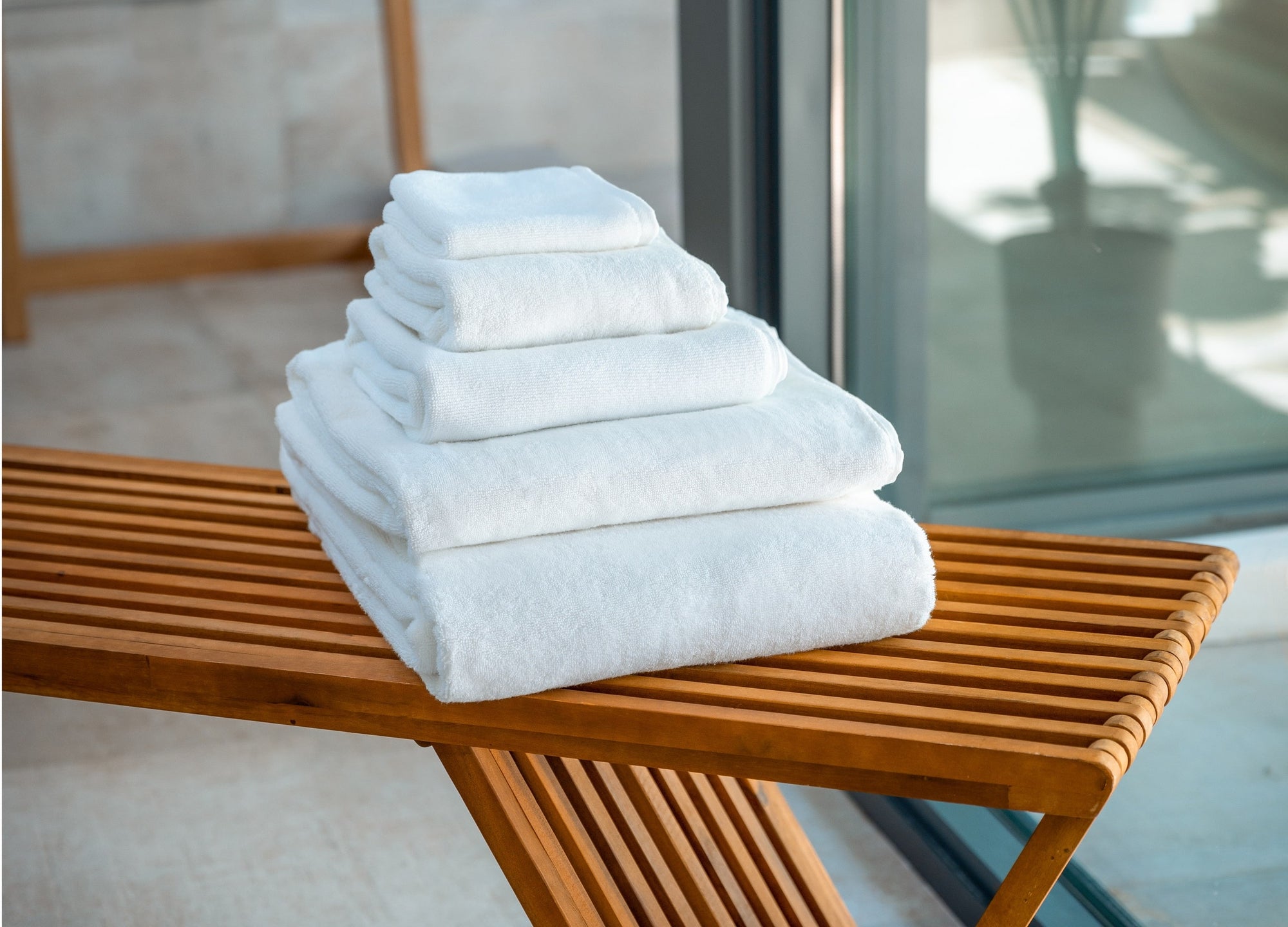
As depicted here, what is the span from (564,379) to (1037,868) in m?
0.40

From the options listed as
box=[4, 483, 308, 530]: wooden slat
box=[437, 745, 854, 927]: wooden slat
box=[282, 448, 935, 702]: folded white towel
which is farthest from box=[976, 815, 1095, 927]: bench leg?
box=[4, 483, 308, 530]: wooden slat

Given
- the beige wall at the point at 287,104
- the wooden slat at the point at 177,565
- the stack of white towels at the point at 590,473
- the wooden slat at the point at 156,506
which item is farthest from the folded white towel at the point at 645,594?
the beige wall at the point at 287,104

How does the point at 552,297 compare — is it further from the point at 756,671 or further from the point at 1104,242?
the point at 1104,242

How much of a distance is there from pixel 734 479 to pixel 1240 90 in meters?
0.52

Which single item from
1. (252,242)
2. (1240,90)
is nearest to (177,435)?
(252,242)

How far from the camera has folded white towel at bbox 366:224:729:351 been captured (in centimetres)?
87

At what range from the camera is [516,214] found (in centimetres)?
94

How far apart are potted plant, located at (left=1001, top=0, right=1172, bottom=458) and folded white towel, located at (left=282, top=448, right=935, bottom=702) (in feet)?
1.41

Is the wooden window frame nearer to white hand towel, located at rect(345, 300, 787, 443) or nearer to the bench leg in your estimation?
white hand towel, located at rect(345, 300, 787, 443)

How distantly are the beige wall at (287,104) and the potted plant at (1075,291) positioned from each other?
2.48 metres

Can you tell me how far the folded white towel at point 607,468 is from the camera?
32.8 inches

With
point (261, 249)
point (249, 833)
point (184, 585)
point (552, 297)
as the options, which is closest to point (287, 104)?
point (261, 249)

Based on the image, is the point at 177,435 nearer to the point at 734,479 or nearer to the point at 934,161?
the point at 934,161

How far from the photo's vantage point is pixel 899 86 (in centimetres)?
142
